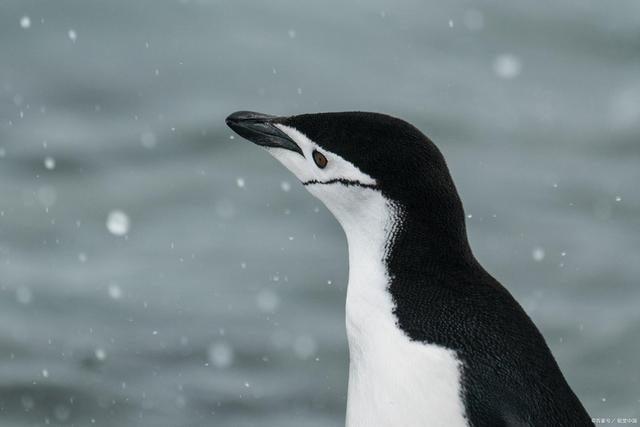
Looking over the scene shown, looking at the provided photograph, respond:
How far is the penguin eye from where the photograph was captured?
10.3 feet

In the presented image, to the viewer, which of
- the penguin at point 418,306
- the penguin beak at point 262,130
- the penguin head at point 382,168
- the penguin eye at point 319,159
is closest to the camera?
the penguin at point 418,306

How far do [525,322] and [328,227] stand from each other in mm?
3466

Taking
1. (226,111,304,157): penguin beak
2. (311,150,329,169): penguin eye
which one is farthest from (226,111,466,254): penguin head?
(226,111,304,157): penguin beak

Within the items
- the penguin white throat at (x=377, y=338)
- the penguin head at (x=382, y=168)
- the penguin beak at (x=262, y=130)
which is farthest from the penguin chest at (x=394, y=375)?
the penguin beak at (x=262, y=130)

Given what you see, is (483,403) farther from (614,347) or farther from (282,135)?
(614,347)

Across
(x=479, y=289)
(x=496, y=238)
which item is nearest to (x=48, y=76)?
(x=496, y=238)

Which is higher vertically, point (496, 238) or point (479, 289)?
point (496, 238)

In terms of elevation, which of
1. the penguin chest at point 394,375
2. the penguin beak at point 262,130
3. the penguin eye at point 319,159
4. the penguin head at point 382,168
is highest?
the penguin beak at point 262,130

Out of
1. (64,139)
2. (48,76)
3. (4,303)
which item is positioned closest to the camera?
(4,303)

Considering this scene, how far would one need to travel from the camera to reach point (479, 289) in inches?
117

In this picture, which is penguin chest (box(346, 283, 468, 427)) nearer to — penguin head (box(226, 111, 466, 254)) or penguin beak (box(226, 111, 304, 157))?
penguin head (box(226, 111, 466, 254))

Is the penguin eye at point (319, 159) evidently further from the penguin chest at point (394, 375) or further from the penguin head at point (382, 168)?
the penguin chest at point (394, 375)

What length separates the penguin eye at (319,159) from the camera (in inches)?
123

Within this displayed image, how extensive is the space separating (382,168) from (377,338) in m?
0.37
